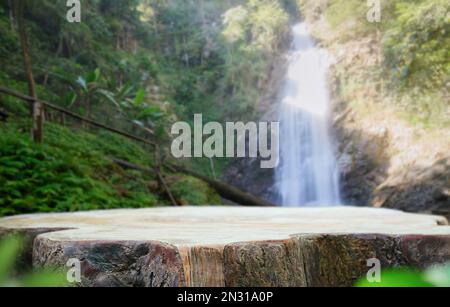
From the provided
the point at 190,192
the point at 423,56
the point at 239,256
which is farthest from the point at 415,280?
the point at 423,56

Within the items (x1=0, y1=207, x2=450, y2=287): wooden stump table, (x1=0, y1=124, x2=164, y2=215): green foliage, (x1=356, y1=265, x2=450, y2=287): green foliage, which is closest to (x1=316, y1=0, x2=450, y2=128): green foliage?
(x1=0, y1=124, x2=164, y2=215): green foliage

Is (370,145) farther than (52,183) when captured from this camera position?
Yes

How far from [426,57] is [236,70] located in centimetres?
792

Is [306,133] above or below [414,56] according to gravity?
below

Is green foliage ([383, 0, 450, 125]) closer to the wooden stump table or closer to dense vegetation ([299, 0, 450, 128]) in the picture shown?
dense vegetation ([299, 0, 450, 128])

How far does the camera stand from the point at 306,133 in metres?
11.7

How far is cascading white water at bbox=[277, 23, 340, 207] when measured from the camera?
10.6m

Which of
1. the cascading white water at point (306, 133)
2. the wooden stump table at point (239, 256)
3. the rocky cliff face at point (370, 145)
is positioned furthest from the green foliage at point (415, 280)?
the cascading white water at point (306, 133)

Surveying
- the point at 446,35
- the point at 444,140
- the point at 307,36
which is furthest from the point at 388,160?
the point at 307,36

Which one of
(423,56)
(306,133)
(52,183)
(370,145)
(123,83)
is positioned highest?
(123,83)

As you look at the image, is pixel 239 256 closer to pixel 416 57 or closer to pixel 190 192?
pixel 190 192

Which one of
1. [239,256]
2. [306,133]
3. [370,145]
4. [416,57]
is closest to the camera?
[239,256]

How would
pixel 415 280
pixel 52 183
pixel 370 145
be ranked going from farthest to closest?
pixel 370 145 → pixel 52 183 → pixel 415 280

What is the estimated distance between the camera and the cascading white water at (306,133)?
10648mm
